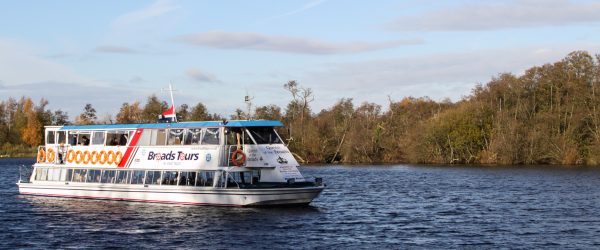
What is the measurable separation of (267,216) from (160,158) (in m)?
9.85

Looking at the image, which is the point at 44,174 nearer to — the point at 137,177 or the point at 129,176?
the point at 129,176

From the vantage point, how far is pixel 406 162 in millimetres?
128375

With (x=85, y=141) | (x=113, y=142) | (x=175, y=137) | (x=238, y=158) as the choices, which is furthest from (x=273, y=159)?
(x=85, y=141)

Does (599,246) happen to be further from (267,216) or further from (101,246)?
(101,246)

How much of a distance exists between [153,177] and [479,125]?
7827cm

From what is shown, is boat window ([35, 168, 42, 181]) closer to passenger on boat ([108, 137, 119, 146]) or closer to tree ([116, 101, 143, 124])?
passenger on boat ([108, 137, 119, 146])

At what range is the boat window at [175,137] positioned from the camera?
161ft

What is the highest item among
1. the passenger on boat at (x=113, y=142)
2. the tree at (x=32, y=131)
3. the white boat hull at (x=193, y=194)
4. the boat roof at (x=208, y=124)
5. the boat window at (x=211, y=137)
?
the tree at (x=32, y=131)

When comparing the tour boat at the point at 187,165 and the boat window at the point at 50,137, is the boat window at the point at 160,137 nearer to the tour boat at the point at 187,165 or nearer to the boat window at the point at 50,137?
the tour boat at the point at 187,165

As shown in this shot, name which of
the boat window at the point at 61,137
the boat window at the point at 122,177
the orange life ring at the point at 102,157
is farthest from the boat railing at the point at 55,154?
the boat window at the point at 122,177

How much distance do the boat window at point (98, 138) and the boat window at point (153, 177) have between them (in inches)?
213

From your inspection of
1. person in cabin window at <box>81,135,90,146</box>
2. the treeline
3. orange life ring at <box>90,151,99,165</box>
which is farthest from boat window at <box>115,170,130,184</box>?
the treeline

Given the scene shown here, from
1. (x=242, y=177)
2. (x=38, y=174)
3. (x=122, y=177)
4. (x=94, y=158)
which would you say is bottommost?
(x=38, y=174)

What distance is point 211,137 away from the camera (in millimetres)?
Answer: 47531
